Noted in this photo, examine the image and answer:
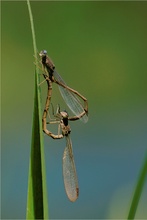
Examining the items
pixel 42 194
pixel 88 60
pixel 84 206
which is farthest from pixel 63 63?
pixel 42 194

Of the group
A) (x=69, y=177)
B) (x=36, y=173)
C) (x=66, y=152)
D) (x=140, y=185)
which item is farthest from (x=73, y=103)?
(x=140, y=185)

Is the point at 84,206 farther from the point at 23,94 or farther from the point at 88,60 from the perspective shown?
the point at 88,60

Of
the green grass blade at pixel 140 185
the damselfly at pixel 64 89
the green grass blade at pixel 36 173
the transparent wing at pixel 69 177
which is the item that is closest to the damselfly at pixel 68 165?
the transparent wing at pixel 69 177

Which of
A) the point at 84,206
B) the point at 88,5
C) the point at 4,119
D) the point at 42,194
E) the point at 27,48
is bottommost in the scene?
the point at 84,206

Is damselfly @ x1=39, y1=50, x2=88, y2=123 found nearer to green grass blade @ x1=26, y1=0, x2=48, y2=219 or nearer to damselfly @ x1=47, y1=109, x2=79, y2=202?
damselfly @ x1=47, y1=109, x2=79, y2=202

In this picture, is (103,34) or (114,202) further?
(103,34)

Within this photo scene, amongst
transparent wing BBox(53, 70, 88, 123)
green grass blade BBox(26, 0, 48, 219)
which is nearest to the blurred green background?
transparent wing BBox(53, 70, 88, 123)

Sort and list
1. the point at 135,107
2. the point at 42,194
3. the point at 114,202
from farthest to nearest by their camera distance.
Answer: the point at 135,107
the point at 114,202
the point at 42,194
